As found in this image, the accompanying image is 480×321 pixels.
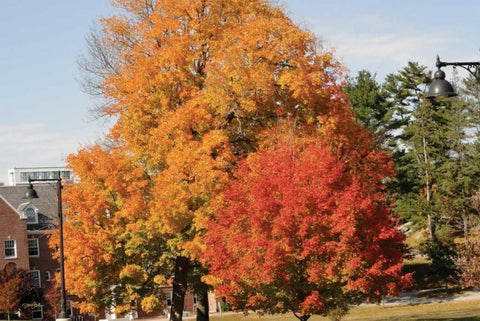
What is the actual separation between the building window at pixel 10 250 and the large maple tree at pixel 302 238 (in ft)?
147

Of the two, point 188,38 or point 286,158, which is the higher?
point 188,38

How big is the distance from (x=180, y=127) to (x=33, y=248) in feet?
145

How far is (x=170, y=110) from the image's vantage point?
123ft

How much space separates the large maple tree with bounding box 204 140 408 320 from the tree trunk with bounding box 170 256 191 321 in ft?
24.2

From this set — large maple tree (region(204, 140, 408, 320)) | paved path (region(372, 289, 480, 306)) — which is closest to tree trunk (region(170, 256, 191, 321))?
large maple tree (region(204, 140, 408, 320))

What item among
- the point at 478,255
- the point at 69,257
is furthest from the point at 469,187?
the point at 69,257

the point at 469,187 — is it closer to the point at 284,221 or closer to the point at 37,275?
the point at 37,275

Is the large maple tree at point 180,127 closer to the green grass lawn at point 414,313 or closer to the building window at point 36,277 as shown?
the green grass lawn at point 414,313

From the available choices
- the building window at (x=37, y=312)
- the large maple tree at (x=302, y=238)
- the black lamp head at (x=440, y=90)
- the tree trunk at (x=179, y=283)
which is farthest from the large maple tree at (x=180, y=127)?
the building window at (x=37, y=312)

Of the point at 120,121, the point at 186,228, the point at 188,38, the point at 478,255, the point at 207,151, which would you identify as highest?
the point at 188,38

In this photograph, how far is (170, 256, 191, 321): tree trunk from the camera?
3909 centimetres

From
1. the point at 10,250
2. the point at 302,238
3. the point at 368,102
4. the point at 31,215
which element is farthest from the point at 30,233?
the point at 302,238

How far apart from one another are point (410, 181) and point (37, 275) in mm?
38115

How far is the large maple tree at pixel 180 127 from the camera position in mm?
34281
